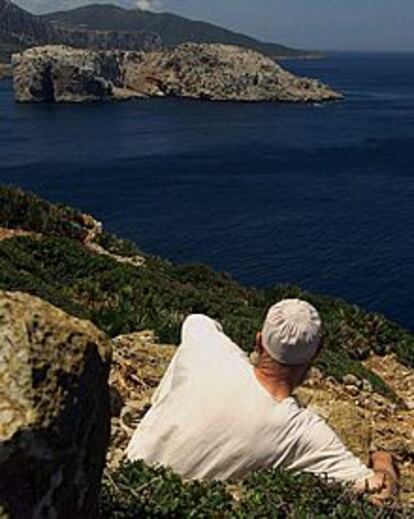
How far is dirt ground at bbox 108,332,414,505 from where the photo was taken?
780cm

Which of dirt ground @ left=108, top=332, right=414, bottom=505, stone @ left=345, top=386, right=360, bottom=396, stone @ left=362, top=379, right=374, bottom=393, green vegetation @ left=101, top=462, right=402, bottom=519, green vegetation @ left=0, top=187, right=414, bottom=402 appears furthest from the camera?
green vegetation @ left=0, top=187, right=414, bottom=402

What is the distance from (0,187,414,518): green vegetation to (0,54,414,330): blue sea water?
29337mm

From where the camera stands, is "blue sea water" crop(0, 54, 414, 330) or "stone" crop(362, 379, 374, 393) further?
"blue sea water" crop(0, 54, 414, 330)

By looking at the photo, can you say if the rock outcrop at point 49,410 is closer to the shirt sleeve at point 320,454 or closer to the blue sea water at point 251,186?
the shirt sleeve at point 320,454

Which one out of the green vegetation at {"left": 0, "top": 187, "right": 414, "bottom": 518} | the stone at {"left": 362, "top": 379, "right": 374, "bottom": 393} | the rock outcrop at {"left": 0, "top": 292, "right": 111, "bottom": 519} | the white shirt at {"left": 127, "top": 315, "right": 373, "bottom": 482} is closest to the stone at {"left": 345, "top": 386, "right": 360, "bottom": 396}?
the stone at {"left": 362, "top": 379, "right": 374, "bottom": 393}

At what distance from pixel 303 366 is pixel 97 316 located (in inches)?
326

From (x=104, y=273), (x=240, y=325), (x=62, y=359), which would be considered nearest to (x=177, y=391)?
(x=62, y=359)

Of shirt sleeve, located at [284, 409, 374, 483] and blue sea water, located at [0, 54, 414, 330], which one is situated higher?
shirt sleeve, located at [284, 409, 374, 483]

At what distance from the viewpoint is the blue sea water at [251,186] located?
205 ft

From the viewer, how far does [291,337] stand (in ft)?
16.9

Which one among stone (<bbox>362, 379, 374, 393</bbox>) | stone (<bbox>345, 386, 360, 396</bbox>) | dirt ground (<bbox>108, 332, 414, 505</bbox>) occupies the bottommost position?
stone (<bbox>362, 379, 374, 393</bbox>)

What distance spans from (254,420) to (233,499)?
1.79 feet

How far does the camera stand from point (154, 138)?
127m

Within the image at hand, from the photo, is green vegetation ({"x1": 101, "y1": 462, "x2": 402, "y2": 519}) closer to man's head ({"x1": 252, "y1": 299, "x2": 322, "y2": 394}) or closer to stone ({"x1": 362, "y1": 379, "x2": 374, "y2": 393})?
man's head ({"x1": 252, "y1": 299, "x2": 322, "y2": 394})
